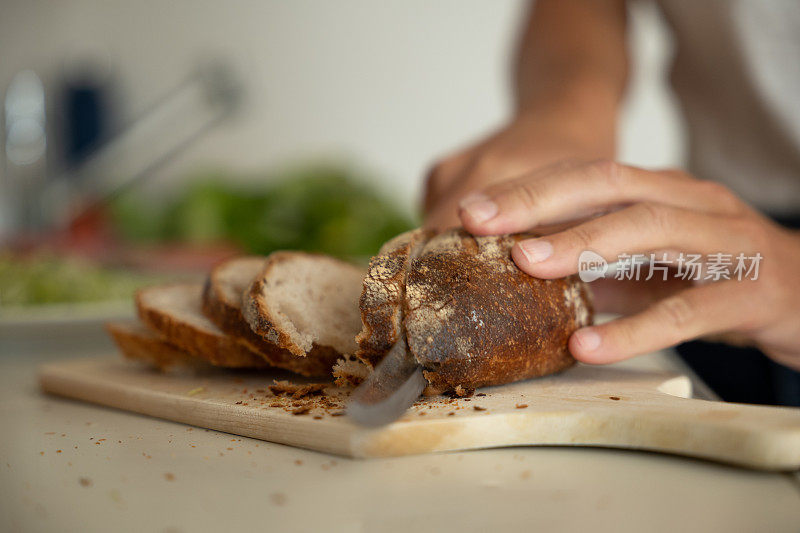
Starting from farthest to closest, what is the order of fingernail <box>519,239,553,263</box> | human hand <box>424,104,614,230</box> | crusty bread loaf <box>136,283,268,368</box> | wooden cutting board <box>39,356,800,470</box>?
human hand <box>424,104,614,230</box>, crusty bread loaf <box>136,283,268,368</box>, fingernail <box>519,239,553,263</box>, wooden cutting board <box>39,356,800,470</box>

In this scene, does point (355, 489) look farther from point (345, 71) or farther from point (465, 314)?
point (345, 71)

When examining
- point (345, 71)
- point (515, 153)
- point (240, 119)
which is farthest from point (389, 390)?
point (240, 119)

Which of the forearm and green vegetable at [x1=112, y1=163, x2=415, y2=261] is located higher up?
the forearm

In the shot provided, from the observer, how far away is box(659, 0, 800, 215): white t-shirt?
1885 millimetres

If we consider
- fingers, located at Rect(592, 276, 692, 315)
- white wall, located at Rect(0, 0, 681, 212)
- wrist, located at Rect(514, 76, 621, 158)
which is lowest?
fingers, located at Rect(592, 276, 692, 315)

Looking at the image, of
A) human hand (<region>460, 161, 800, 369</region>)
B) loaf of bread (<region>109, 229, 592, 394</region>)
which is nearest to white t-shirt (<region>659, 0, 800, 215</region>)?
human hand (<region>460, 161, 800, 369</region>)

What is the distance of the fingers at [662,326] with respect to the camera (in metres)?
1.21

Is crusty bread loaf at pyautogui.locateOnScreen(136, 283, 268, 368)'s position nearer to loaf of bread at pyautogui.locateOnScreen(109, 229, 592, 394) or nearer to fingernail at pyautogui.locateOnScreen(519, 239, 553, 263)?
loaf of bread at pyautogui.locateOnScreen(109, 229, 592, 394)

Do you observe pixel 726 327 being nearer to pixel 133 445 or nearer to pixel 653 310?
pixel 653 310

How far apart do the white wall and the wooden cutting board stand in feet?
13.1

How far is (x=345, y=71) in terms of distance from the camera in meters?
5.95

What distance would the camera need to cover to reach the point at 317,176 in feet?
14.8

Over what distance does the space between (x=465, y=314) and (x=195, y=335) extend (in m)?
0.57

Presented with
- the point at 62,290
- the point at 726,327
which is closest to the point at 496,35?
the point at 62,290
